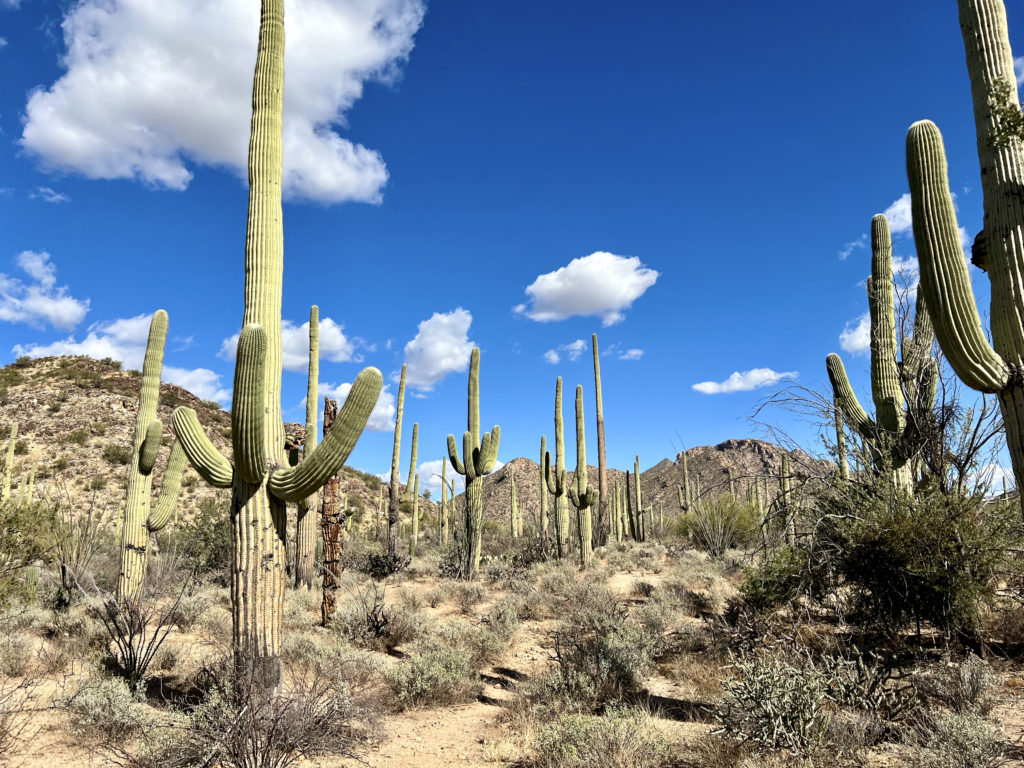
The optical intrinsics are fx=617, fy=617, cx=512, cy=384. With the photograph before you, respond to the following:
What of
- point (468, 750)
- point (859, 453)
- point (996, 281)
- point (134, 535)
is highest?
point (996, 281)

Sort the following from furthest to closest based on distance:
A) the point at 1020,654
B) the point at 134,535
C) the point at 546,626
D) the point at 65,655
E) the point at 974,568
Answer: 1. the point at 546,626
2. the point at 134,535
3. the point at 65,655
4. the point at 1020,654
5. the point at 974,568

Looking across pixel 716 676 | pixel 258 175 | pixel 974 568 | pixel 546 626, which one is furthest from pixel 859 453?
pixel 258 175

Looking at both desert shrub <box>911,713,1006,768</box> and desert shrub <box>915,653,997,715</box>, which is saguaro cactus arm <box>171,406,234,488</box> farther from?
desert shrub <box>915,653,997,715</box>

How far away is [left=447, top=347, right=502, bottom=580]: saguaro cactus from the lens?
1456cm

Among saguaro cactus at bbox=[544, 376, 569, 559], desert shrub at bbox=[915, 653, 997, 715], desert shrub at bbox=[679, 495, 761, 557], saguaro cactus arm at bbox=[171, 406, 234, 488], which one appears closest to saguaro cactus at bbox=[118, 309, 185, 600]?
saguaro cactus arm at bbox=[171, 406, 234, 488]

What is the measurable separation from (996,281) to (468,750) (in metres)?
5.93

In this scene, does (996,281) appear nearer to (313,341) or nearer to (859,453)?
(859,453)

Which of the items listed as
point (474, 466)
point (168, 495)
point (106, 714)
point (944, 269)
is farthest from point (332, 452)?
point (474, 466)

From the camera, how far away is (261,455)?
5.44 meters

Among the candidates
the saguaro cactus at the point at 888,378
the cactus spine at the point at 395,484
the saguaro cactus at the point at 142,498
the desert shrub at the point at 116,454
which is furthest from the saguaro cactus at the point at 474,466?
A: the desert shrub at the point at 116,454

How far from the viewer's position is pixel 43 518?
1053cm

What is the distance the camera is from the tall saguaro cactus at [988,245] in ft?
15.0

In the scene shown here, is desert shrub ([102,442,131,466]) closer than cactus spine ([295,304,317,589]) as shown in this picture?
No

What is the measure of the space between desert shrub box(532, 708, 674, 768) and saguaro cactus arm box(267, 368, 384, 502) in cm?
294
